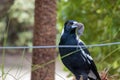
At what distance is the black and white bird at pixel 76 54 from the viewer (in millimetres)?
3707

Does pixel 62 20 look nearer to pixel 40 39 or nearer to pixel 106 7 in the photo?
pixel 106 7

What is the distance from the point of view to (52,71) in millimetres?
4559

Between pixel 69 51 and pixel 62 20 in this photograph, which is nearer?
pixel 69 51

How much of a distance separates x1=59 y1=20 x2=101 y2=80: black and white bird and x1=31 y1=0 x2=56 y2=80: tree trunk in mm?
801

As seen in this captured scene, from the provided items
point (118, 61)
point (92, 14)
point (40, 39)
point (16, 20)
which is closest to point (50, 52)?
point (40, 39)

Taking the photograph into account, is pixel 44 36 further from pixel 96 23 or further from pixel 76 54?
pixel 96 23

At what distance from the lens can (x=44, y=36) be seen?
4.63m

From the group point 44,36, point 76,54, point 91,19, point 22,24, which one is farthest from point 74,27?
point 22,24

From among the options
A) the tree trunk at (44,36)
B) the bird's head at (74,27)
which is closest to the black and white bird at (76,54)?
the bird's head at (74,27)

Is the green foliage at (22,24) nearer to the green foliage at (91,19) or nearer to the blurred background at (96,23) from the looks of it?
the blurred background at (96,23)

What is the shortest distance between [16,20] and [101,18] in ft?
30.4

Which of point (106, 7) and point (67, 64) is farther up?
point (106, 7)

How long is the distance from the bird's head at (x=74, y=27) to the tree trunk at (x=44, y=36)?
0.82 metres

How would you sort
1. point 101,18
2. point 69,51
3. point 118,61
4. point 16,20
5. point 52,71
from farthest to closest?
point 16,20 → point 101,18 → point 118,61 → point 52,71 → point 69,51
